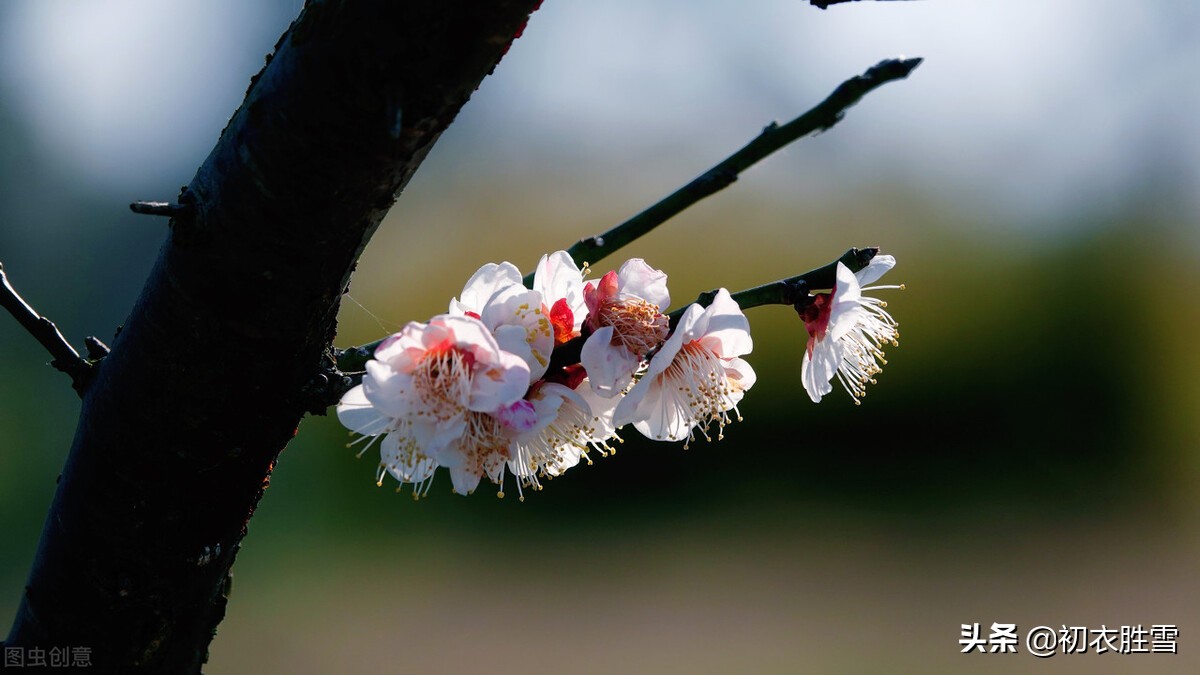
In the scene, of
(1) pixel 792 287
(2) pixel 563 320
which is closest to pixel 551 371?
(2) pixel 563 320

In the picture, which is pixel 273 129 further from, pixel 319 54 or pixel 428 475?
pixel 428 475

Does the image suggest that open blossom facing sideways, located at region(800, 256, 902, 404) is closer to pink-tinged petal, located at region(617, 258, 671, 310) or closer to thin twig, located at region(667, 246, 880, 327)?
thin twig, located at region(667, 246, 880, 327)

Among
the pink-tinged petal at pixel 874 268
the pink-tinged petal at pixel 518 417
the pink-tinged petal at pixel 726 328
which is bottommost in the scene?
the pink-tinged petal at pixel 518 417

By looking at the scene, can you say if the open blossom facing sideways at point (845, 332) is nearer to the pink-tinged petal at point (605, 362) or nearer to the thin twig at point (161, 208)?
the pink-tinged petal at point (605, 362)

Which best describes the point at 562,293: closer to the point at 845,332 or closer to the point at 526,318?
the point at 526,318

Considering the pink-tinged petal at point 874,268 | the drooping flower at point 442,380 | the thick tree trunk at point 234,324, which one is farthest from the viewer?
the pink-tinged petal at point 874,268

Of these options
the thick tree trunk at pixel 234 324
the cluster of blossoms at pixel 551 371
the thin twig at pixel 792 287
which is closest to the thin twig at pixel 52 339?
the thick tree trunk at pixel 234 324
